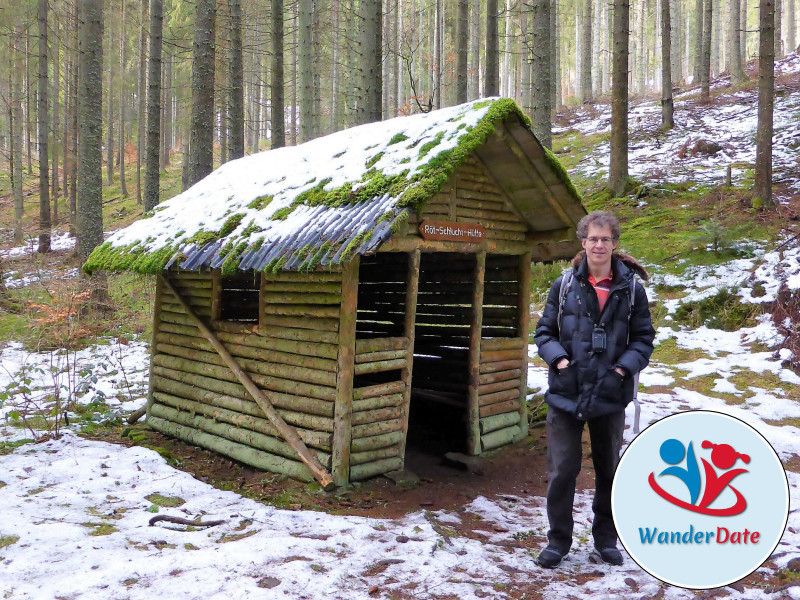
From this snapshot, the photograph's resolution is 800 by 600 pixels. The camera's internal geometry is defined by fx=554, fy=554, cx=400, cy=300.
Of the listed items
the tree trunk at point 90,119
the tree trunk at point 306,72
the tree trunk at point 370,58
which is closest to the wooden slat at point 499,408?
the tree trunk at point 370,58

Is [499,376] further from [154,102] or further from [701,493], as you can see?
[154,102]

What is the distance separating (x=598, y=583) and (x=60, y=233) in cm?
2589

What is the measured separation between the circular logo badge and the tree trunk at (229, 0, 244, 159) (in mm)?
10883

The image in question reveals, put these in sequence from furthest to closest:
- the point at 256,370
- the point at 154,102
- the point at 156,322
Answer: the point at 154,102, the point at 156,322, the point at 256,370

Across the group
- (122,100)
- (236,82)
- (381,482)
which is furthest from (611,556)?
(122,100)

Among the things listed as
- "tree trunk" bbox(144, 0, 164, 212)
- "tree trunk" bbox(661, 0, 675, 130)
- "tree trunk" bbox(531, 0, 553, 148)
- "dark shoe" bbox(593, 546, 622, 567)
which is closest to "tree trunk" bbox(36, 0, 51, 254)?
"tree trunk" bbox(144, 0, 164, 212)

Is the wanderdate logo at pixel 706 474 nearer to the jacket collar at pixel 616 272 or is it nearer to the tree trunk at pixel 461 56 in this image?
the jacket collar at pixel 616 272

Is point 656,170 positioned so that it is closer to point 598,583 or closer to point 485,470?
point 485,470

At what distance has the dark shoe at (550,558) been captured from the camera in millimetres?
3729

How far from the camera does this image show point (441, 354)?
8.01 metres

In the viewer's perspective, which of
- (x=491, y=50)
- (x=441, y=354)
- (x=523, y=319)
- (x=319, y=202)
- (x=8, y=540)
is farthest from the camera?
(x=491, y=50)

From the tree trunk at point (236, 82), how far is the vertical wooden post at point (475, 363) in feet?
24.6

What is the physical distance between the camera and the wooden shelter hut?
17.3 feet

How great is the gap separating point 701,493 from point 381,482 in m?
3.29
